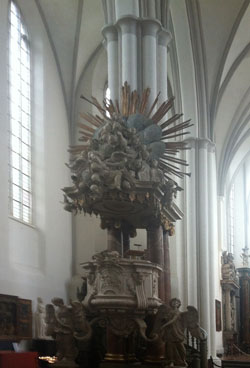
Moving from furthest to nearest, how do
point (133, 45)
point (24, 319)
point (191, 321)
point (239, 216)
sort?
1. point (239, 216)
2. point (24, 319)
3. point (133, 45)
4. point (191, 321)

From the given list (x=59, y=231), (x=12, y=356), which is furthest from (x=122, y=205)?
(x=59, y=231)

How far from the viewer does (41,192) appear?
59.9 feet

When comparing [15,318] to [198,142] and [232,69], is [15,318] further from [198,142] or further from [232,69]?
[232,69]

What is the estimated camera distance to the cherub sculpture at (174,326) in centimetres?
1030

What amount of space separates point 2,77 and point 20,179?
8.76ft

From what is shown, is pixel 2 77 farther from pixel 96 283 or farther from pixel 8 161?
pixel 96 283

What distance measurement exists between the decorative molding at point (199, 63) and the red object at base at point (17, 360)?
1104 cm

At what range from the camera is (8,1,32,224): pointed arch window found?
17.4m

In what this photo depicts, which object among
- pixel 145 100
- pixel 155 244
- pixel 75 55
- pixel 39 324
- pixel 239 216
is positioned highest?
pixel 75 55

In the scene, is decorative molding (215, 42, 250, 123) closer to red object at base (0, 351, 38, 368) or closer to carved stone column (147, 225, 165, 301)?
carved stone column (147, 225, 165, 301)

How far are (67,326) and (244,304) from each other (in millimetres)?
23969

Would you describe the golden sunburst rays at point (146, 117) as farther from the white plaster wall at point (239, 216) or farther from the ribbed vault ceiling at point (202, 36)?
the white plaster wall at point (239, 216)

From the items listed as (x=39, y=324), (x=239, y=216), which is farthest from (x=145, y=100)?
(x=239, y=216)

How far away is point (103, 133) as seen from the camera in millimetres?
10914
